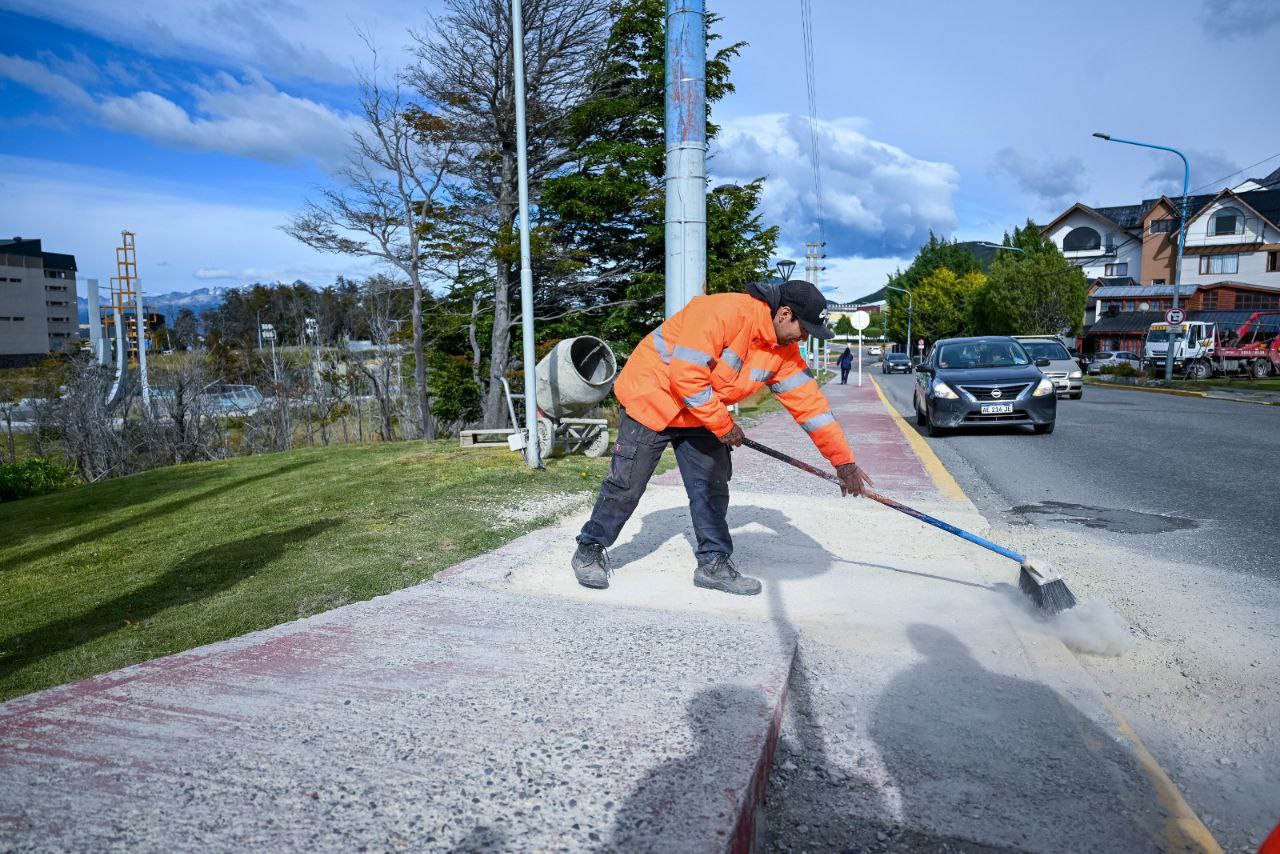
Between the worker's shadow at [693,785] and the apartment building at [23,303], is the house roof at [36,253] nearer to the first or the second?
the apartment building at [23,303]

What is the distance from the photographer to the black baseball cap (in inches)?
148

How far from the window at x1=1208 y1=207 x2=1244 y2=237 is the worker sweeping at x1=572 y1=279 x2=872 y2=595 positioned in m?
63.5

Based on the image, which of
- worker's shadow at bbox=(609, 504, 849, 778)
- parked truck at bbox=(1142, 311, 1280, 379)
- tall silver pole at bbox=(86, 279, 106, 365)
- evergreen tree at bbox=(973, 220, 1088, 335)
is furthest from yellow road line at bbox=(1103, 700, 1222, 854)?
evergreen tree at bbox=(973, 220, 1088, 335)

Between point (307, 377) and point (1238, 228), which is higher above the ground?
point (1238, 228)

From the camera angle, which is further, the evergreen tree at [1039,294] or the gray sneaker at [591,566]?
the evergreen tree at [1039,294]

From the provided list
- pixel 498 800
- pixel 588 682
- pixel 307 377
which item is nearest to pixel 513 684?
pixel 588 682

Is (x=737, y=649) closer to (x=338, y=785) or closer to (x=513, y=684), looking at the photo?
(x=513, y=684)

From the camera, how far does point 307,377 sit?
31.1 m

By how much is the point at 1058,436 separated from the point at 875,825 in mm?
10946

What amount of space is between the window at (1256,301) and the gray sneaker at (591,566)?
5989 centimetres

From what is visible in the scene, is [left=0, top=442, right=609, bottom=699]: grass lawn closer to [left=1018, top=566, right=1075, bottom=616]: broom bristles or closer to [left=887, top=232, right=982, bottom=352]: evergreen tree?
[left=1018, top=566, right=1075, bottom=616]: broom bristles

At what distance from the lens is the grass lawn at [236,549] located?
12.3 feet

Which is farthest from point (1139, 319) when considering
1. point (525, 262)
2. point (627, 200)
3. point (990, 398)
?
point (525, 262)

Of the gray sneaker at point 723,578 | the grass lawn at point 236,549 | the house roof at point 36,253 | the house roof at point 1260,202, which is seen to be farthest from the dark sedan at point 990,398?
the house roof at point 36,253
